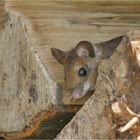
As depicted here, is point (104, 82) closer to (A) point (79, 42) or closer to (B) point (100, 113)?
(B) point (100, 113)

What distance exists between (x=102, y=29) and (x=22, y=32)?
35 cm

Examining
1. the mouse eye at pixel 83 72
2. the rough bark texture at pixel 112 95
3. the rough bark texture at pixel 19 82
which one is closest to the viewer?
the rough bark texture at pixel 112 95

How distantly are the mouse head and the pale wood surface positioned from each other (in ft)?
0.16

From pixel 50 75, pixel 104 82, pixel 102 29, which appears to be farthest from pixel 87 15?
pixel 104 82

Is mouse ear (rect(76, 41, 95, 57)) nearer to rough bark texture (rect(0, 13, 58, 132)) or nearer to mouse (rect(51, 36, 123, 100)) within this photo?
mouse (rect(51, 36, 123, 100))

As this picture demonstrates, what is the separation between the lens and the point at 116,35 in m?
3.45

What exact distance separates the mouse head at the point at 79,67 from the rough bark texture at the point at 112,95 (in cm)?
76

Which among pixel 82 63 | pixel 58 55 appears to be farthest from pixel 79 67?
pixel 58 55

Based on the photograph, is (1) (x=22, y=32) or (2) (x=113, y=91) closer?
(2) (x=113, y=91)

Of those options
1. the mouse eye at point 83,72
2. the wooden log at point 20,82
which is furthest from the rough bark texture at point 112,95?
the mouse eye at point 83,72

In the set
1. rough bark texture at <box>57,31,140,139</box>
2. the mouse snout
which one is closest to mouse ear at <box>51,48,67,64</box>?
the mouse snout

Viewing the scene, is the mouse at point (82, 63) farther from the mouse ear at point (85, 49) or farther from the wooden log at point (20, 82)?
the wooden log at point (20, 82)

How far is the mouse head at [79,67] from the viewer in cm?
334

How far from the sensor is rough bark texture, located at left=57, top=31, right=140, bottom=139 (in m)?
2.45
